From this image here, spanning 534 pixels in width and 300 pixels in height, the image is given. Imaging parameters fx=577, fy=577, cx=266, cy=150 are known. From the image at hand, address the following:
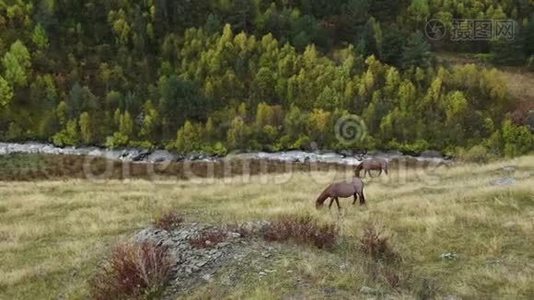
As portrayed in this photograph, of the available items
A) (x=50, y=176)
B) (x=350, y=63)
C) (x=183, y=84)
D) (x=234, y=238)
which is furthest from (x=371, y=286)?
(x=350, y=63)

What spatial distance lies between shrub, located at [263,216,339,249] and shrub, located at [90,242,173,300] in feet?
9.16

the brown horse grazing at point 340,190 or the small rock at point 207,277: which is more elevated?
the brown horse grazing at point 340,190

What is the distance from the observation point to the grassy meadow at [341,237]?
1152 centimetres

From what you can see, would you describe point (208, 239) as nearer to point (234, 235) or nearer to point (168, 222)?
point (234, 235)

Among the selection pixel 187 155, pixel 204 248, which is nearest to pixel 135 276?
pixel 204 248

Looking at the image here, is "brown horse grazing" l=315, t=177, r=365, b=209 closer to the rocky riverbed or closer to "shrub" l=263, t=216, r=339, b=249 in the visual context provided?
"shrub" l=263, t=216, r=339, b=249

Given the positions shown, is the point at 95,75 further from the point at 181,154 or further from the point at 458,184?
the point at 458,184

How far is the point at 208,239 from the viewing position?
13.3 metres

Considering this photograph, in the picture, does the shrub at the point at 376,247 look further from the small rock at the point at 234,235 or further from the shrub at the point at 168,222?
the shrub at the point at 168,222

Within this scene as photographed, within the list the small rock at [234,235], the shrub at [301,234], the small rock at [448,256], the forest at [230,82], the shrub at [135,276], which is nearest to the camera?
the shrub at [135,276]

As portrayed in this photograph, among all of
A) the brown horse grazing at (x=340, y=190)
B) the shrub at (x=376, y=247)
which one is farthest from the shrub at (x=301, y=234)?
the brown horse grazing at (x=340, y=190)

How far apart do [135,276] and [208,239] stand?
85.0 inches

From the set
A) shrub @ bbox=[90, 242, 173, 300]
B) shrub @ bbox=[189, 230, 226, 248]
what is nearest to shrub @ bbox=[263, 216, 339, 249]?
A: shrub @ bbox=[189, 230, 226, 248]

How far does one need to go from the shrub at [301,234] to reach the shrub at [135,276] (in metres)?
2.79
